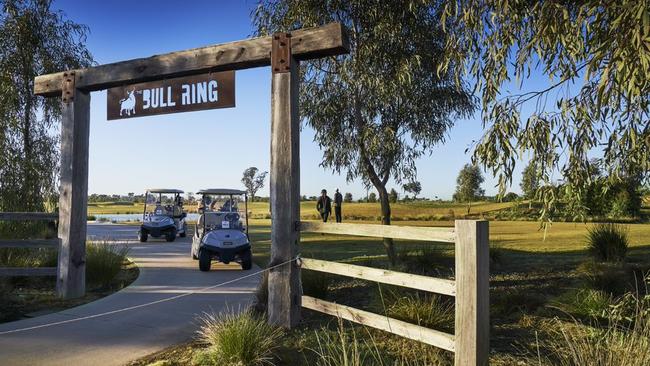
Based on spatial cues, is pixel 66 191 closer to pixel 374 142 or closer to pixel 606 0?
pixel 374 142

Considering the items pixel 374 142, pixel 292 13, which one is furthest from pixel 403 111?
pixel 292 13

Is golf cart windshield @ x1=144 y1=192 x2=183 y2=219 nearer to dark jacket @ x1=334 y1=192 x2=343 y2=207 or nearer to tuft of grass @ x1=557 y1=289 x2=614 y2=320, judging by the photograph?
dark jacket @ x1=334 y1=192 x2=343 y2=207

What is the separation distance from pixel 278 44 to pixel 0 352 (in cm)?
391

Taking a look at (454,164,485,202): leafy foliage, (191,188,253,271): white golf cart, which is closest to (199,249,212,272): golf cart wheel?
(191,188,253,271): white golf cart

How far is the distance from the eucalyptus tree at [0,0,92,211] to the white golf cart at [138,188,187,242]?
4.13 meters

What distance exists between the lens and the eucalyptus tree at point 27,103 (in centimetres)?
1268

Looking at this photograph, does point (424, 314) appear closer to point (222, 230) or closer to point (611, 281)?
point (611, 281)

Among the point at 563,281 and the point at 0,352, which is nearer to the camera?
the point at 0,352

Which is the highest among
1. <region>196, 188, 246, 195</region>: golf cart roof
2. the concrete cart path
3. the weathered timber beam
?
the weathered timber beam

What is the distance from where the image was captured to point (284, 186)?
5391mm

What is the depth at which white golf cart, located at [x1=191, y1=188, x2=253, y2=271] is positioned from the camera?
32.7ft

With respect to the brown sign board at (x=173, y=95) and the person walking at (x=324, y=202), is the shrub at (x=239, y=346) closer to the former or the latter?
the brown sign board at (x=173, y=95)

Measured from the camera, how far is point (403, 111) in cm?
992

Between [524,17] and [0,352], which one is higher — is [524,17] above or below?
above
